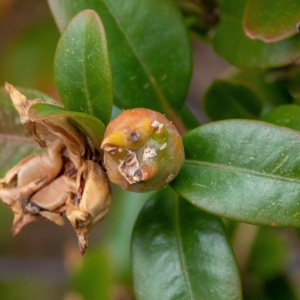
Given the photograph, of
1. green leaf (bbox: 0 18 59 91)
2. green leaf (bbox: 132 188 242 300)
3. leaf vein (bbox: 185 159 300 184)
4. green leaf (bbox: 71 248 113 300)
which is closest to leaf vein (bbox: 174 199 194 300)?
green leaf (bbox: 132 188 242 300)

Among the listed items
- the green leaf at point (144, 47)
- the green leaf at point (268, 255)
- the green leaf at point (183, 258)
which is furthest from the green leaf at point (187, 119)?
the green leaf at point (268, 255)

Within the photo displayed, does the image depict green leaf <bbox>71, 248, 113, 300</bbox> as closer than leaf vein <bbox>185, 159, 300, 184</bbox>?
No

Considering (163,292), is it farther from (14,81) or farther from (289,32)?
(14,81)

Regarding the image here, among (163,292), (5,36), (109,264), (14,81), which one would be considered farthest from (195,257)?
(5,36)

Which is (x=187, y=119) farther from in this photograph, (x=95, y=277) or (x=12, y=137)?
(x=95, y=277)

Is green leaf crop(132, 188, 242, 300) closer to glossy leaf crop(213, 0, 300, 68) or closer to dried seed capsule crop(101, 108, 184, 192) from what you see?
dried seed capsule crop(101, 108, 184, 192)

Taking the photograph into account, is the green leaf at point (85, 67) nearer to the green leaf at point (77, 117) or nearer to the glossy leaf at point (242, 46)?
the green leaf at point (77, 117)
